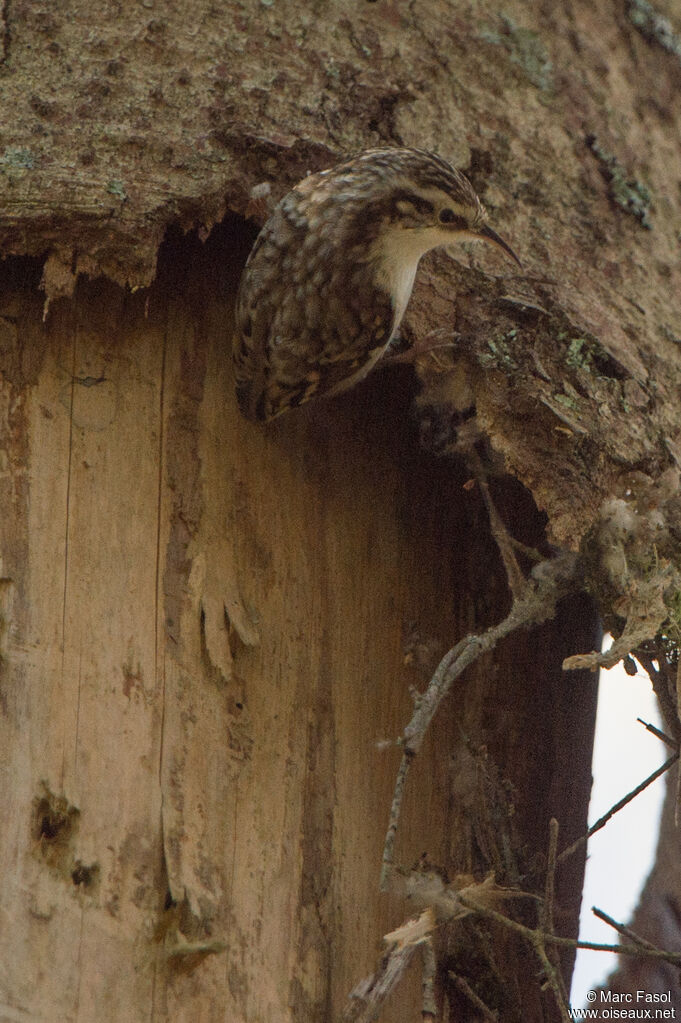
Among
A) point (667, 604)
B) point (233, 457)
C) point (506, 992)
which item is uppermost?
point (667, 604)

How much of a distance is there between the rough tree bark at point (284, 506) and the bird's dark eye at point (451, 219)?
132 mm

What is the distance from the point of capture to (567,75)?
295 cm

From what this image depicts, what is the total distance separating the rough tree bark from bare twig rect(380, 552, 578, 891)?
9 cm

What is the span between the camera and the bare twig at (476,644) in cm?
227

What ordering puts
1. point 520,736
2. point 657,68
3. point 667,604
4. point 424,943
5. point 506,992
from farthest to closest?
point 657,68 → point 520,736 → point 506,992 → point 667,604 → point 424,943

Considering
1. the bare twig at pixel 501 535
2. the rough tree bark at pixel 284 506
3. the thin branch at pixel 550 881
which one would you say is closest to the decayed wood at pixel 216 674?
the rough tree bark at pixel 284 506

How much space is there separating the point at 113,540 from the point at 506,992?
1322 mm

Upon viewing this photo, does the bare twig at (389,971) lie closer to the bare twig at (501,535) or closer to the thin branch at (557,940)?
the thin branch at (557,940)

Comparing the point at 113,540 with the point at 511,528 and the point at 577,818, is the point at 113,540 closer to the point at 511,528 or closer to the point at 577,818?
the point at 511,528

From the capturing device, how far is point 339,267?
8.93 ft

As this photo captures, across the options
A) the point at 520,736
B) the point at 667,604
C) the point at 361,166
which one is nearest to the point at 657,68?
the point at 361,166

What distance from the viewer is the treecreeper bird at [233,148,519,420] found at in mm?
2564

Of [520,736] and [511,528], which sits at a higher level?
[511,528]

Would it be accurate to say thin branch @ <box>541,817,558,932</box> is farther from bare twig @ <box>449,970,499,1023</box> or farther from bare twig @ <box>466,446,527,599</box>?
bare twig @ <box>466,446,527,599</box>
